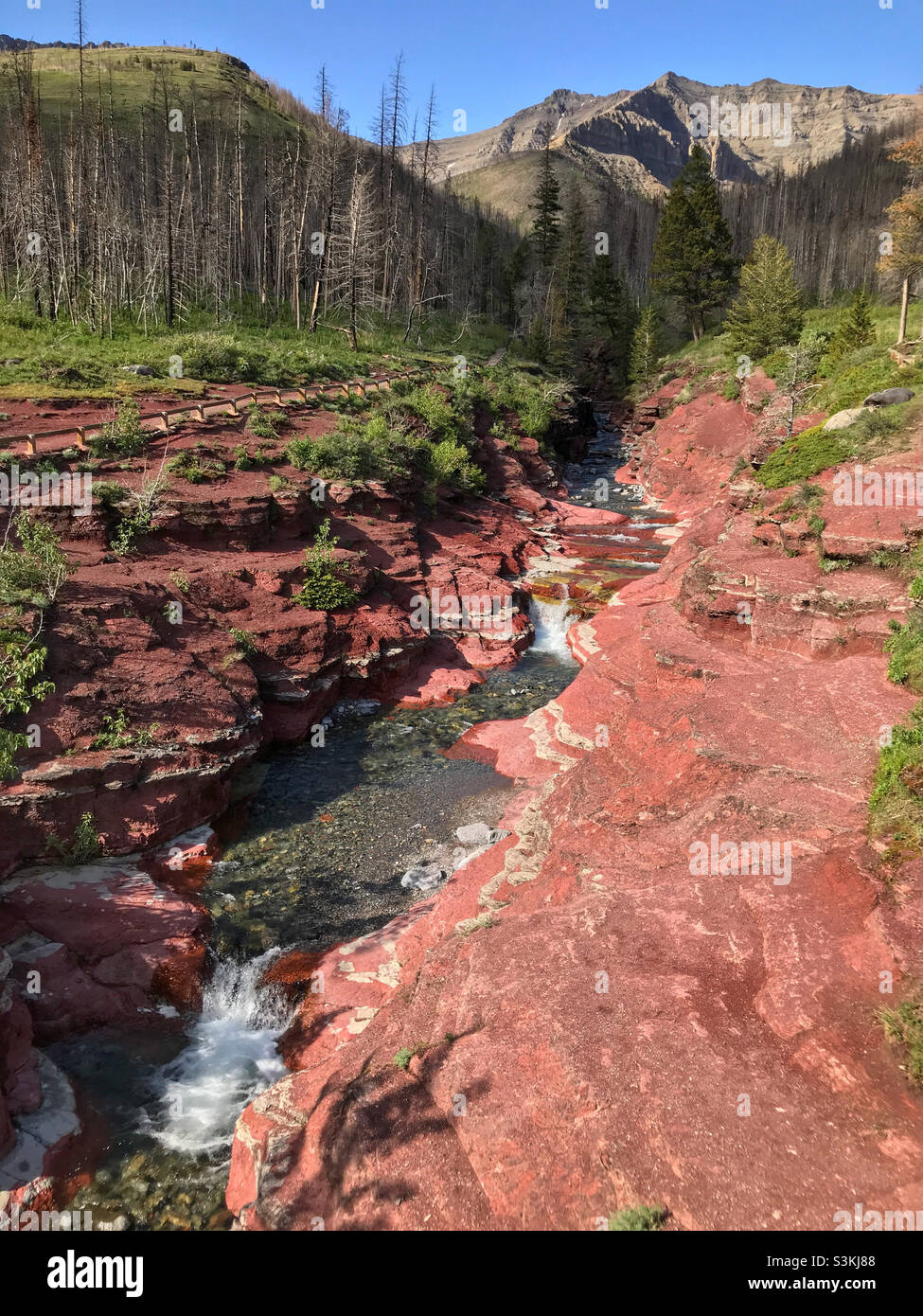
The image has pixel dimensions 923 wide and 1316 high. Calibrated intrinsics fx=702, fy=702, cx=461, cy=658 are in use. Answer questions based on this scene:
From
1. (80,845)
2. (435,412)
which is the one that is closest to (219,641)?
(80,845)

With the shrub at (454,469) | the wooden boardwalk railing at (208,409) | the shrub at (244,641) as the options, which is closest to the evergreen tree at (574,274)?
the wooden boardwalk railing at (208,409)

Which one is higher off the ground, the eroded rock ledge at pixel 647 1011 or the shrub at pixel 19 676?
the shrub at pixel 19 676

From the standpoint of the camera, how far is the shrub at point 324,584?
67.2 feet

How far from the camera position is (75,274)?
4162 centimetres

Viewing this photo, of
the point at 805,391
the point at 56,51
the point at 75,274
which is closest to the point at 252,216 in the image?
the point at 75,274

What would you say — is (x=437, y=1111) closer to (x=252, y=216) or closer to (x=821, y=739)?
(x=821, y=739)

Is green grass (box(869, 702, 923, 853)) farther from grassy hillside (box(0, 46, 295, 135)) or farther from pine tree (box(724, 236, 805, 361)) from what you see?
grassy hillside (box(0, 46, 295, 135))

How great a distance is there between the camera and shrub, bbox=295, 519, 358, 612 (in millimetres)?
20484

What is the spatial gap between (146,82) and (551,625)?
337 ft

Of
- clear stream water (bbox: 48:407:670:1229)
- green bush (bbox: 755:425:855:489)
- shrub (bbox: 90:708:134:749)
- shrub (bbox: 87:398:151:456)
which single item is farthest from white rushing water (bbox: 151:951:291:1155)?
green bush (bbox: 755:425:855:489)

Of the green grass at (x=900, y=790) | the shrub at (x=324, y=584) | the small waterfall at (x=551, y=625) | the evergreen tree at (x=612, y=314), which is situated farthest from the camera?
the evergreen tree at (x=612, y=314)

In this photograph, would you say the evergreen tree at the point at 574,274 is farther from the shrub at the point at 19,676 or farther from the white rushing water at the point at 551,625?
the shrub at the point at 19,676

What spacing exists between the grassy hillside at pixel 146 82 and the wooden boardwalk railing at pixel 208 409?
53802mm

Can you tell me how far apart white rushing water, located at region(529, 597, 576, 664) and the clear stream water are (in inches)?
5.7
